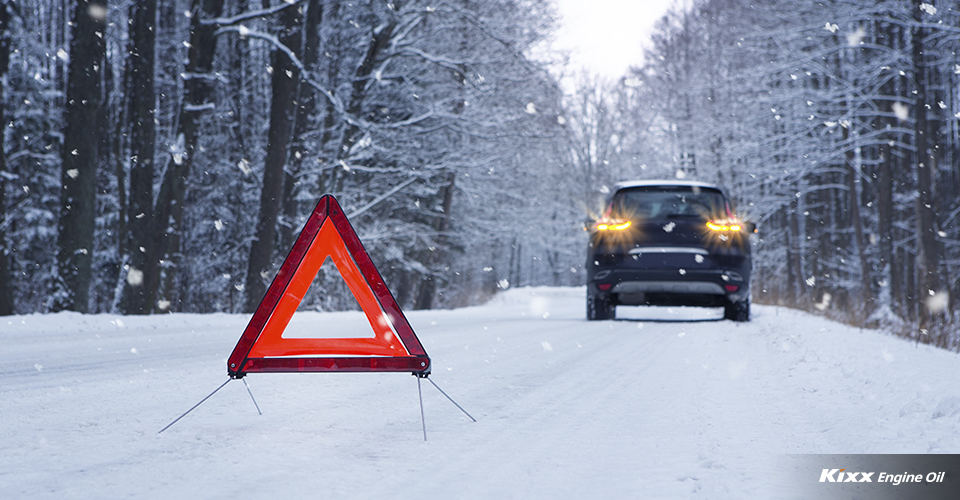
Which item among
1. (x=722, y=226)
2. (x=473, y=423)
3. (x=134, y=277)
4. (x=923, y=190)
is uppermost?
(x=923, y=190)

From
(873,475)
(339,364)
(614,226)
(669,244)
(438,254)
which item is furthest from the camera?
(438,254)

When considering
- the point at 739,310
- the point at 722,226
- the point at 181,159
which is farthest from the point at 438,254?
the point at 722,226

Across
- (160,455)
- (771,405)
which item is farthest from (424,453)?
(771,405)

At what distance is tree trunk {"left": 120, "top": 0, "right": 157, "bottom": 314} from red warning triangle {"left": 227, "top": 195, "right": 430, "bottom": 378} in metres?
12.3

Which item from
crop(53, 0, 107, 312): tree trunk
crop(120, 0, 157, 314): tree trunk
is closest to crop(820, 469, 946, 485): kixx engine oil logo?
crop(53, 0, 107, 312): tree trunk

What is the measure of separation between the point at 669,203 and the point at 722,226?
76cm

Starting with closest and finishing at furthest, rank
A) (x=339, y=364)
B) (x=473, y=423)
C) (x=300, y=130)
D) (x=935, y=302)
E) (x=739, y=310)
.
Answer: (x=339, y=364) → (x=473, y=423) → (x=739, y=310) → (x=935, y=302) → (x=300, y=130)

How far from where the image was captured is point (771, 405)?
466 centimetres

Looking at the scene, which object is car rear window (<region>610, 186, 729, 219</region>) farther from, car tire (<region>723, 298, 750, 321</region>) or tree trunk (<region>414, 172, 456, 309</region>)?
tree trunk (<region>414, 172, 456, 309</region>)

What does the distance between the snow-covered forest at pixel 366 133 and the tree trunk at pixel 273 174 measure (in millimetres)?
47

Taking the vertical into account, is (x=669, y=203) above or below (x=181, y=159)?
below

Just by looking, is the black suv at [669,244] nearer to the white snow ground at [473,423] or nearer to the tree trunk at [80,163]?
the white snow ground at [473,423]

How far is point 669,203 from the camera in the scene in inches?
419

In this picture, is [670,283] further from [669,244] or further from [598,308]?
[598,308]
